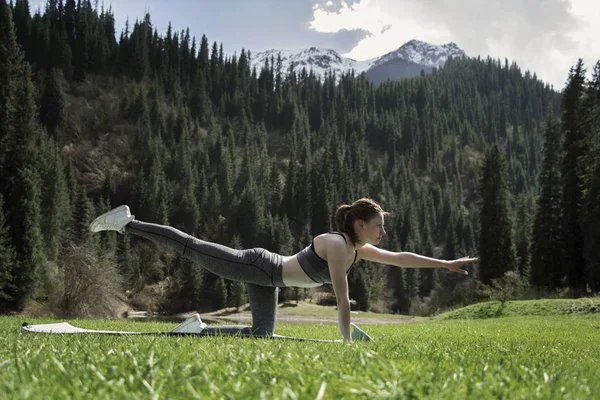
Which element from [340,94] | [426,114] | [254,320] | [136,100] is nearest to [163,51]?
[136,100]

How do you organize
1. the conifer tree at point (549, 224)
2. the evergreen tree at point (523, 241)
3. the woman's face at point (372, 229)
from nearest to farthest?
the woman's face at point (372, 229), the conifer tree at point (549, 224), the evergreen tree at point (523, 241)

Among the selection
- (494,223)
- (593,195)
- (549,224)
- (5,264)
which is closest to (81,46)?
(5,264)

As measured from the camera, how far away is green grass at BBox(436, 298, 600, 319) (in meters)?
20.8

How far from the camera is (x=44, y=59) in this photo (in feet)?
395

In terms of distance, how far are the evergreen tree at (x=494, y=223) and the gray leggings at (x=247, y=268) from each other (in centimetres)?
5002

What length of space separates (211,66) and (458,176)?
98.0 m

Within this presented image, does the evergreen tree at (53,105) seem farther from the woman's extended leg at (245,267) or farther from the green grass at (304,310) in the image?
the woman's extended leg at (245,267)

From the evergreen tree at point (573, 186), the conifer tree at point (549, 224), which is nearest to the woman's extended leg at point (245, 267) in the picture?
the evergreen tree at point (573, 186)

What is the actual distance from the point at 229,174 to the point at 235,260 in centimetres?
10966

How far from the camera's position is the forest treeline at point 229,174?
35656 mm

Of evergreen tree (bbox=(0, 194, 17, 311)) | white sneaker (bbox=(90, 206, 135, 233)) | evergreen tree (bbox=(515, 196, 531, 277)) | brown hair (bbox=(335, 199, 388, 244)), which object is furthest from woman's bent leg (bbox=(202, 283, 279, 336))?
evergreen tree (bbox=(515, 196, 531, 277))

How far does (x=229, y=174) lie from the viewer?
115 meters

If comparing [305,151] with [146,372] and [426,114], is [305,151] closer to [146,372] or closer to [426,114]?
[426,114]

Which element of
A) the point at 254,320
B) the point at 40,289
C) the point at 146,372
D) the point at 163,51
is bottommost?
the point at 40,289
